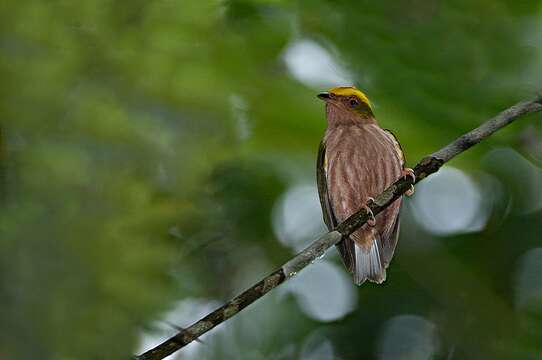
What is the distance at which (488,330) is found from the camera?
153 inches

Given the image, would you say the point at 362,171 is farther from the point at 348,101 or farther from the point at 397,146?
the point at 348,101

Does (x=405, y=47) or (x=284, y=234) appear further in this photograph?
(x=284, y=234)

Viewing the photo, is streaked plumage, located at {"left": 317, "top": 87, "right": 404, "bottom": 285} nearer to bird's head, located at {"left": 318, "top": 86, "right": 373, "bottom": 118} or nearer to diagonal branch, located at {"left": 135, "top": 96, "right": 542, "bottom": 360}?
bird's head, located at {"left": 318, "top": 86, "right": 373, "bottom": 118}

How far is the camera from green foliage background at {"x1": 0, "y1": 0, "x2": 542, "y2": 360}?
9.78 ft

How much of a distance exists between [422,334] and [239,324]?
47.5 inches

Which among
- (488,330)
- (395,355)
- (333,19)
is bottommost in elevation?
(395,355)

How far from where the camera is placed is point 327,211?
3.07 metres

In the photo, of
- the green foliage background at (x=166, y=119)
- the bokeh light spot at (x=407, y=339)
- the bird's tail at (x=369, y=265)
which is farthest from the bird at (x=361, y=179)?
the bokeh light spot at (x=407, y=339)

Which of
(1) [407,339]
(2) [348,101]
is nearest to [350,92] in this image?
(2) [348,101]

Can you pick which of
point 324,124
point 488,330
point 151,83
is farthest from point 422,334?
point 151,83

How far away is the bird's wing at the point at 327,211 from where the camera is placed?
304 centimetres

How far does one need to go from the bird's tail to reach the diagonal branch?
1.02 ft

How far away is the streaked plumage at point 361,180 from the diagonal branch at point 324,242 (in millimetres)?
350

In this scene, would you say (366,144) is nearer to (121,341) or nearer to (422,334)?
(121,341)
